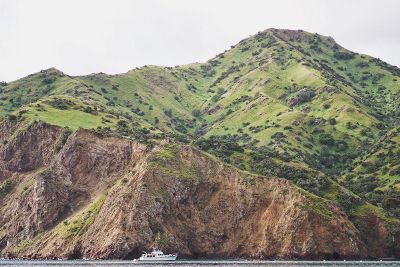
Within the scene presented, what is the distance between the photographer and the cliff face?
6142 inches

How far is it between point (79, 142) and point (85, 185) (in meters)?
12.8

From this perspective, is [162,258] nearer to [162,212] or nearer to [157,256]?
[157,256]

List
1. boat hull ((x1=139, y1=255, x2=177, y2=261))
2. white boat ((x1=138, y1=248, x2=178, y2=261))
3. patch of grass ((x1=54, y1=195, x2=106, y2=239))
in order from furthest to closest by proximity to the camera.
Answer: patch of grass ((x1=54, y1=195, x2=106, y2=239)) → white boat ((x1=138, y1=248, x2=178, y2=261)) → boat hull ((x1=139, y1=255, x2=177, y2=261))

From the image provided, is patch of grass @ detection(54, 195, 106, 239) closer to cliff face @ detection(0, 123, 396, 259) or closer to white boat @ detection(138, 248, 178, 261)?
cliff face @ detection(0, 123, 396, 259)

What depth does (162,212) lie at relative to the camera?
16138cm

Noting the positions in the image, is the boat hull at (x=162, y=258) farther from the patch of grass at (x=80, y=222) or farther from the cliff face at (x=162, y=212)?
the patch of grass at (x=80, y=222)

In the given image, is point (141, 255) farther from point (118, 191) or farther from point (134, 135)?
point (134, 135)

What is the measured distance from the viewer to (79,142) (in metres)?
189

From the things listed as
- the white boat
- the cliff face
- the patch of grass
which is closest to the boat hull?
the white boat

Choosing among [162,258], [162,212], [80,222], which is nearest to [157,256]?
[162,258]

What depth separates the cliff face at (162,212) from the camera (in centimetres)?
15600

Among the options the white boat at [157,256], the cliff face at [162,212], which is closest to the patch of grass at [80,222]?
the cliff face at [162,212]

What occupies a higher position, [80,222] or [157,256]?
[80,222]

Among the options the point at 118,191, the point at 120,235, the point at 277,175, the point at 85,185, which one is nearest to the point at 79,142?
the point at 85,185
